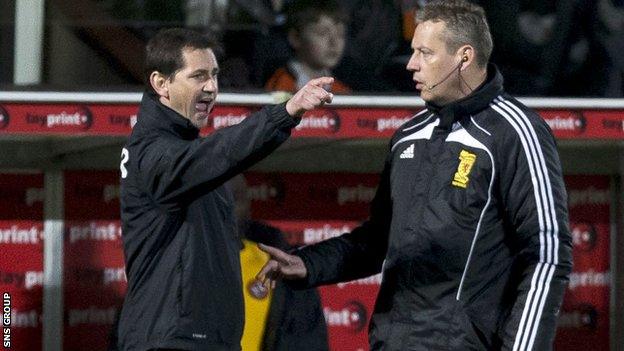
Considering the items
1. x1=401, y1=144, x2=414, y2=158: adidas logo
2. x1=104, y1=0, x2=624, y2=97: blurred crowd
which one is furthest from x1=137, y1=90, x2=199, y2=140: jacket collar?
x1=104, y1=0, x2=624, y2=97: blurred crowd

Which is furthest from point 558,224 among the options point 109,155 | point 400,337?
point 109,155

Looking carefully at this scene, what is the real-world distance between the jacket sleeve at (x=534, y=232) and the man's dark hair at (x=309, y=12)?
227 cm

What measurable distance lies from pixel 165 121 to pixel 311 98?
20.8 inches

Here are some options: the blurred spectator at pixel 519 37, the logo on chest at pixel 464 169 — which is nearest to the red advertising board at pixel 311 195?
the blurred spectator at pixel 519 37

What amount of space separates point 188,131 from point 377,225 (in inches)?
23.0

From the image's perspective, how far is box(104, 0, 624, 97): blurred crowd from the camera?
19.4 ft

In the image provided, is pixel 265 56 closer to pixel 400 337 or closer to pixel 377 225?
pixel 377 225

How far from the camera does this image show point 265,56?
594cm

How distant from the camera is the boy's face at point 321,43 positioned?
5941 millimetres

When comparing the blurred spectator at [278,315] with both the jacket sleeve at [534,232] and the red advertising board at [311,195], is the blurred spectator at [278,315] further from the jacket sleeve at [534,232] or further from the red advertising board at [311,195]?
the jacket sleeve at [534,232]

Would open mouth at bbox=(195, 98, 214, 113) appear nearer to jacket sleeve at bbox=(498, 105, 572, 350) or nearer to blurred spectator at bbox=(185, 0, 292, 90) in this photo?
jacket sleeve at bbox=(498, 105, 572, 350)

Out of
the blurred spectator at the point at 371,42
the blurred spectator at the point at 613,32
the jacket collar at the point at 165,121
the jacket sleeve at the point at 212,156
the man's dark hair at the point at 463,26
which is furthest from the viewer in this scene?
the blurred spectator at the point at 613,32

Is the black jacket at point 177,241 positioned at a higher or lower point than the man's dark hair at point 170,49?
lower

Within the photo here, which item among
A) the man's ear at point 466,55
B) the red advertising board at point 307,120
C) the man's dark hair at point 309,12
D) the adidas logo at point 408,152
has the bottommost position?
the adidas logo at point 408,152
